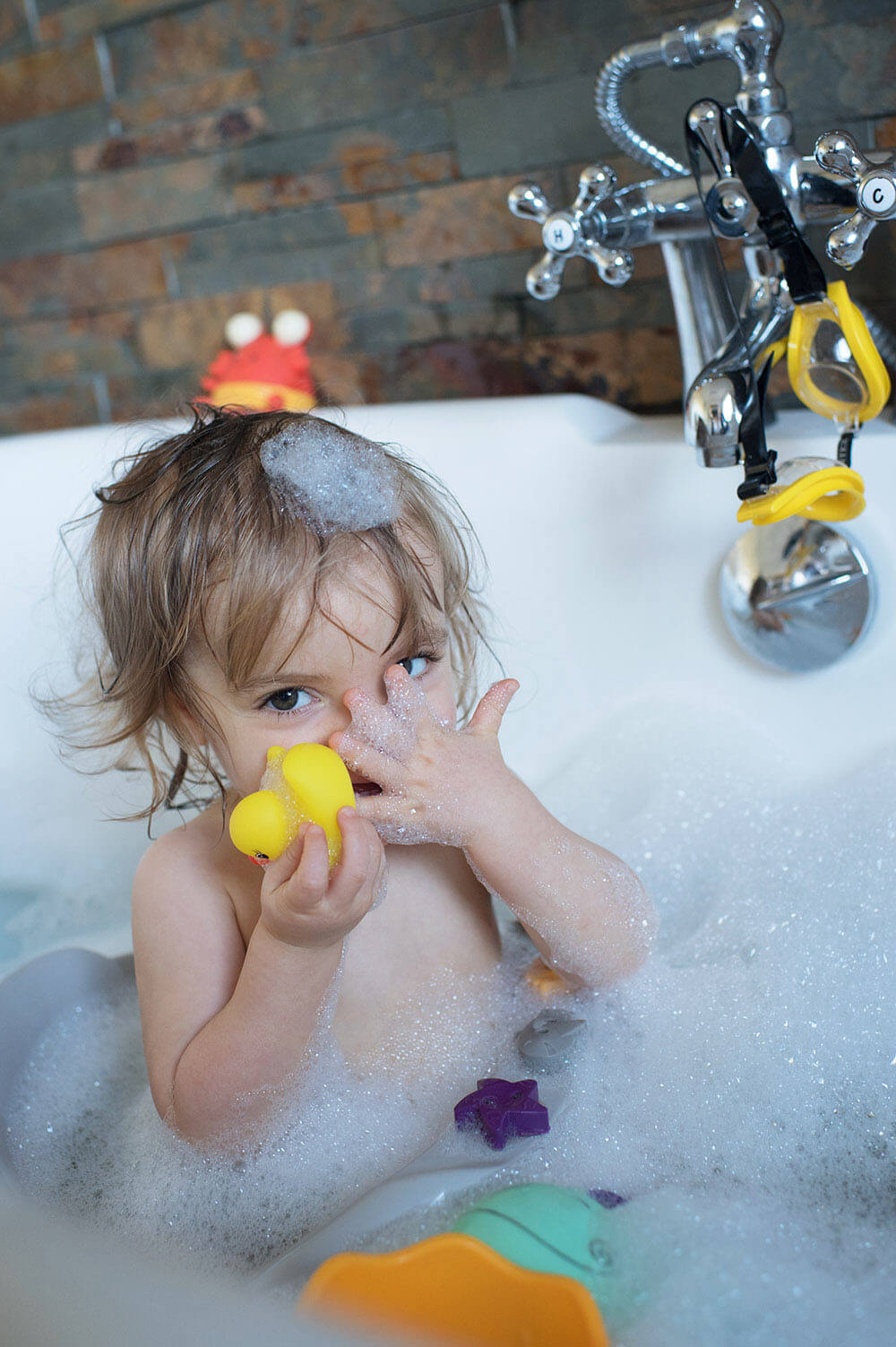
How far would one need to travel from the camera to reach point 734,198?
923 mm

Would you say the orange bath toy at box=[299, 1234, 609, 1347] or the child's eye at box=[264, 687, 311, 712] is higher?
the child's eye at box=[264, 687, 311, 712]

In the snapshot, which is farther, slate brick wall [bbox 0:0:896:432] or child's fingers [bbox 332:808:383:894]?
slate brick wall [bbox 0:0:896:432]

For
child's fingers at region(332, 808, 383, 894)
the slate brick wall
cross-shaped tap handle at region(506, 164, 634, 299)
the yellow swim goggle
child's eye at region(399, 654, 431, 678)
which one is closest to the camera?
child's fingers at region(332, 808, 383, 894)

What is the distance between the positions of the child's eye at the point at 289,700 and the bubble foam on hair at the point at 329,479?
10 centimetres

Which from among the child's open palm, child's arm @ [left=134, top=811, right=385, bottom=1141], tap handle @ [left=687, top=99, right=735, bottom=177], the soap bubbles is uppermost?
tap handle @ [left=687, top=99, right=735, bottom=177]

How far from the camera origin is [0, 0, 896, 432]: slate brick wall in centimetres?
133

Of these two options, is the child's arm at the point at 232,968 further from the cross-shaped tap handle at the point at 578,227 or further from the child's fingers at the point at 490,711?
the cross-shaped tap handle at the point at 578,227

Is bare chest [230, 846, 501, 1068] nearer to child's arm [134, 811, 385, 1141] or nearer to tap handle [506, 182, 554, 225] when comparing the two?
child's arm [134, 811, 385, 1141]

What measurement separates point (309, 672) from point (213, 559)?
0.30ft

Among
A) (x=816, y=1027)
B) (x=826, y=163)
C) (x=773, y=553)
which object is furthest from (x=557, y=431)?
(x=816, y=1027)

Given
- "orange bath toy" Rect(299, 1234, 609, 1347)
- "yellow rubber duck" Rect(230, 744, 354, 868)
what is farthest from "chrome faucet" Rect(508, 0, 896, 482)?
"orange bath toy" Rect(299, 1234, 609, 1347)

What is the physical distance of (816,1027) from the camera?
2.73ft

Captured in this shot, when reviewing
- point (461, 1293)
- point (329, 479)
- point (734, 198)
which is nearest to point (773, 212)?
point (734, 198)

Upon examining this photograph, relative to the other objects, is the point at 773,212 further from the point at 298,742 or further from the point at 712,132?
the point at 298,742
